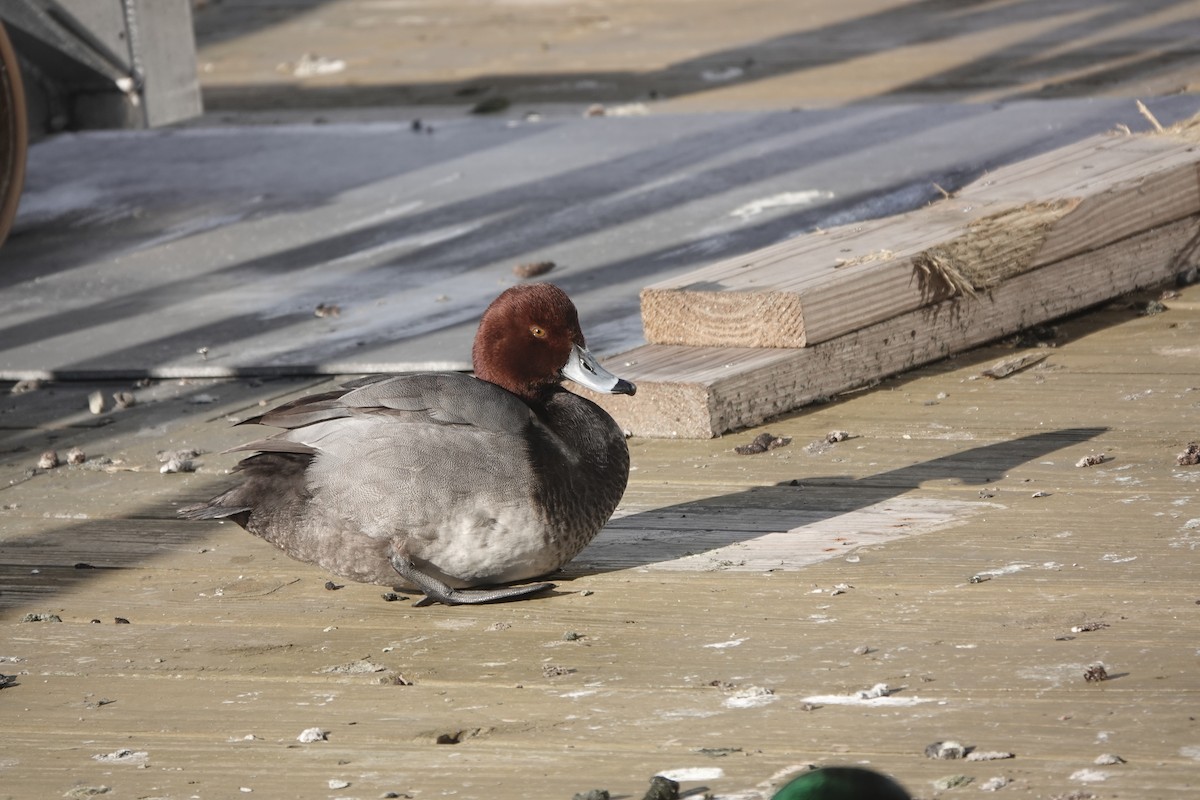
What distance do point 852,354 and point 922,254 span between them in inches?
14.1

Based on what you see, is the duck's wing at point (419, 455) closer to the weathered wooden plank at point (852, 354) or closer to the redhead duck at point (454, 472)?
the redhead duck at point (454, 472)

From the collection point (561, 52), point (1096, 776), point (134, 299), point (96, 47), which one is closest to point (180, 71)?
point (96, 47)

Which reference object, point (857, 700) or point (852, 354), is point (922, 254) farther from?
point (857, 700)

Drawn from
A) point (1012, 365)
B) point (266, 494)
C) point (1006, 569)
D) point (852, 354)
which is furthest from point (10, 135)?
point (1006, 569)

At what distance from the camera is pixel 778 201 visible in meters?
7.07

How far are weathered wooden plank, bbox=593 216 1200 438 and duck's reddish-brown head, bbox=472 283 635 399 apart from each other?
0.97 metres

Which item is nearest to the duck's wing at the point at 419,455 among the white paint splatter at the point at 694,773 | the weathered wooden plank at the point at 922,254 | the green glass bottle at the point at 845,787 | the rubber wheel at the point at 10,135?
the white paint splatter at the point at 694,773

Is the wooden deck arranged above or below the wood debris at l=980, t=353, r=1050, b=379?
below

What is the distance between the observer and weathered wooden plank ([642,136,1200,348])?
4.90 metres

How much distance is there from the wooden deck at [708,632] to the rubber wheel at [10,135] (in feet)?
8.80

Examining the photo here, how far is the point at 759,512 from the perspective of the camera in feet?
13.3

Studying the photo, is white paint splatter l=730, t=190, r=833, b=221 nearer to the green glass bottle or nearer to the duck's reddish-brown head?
the duck's reddish-brown head

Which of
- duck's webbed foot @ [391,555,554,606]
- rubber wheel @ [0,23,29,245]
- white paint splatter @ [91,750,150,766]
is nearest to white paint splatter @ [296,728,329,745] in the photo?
white paint splatter @ [91,750,150,766]

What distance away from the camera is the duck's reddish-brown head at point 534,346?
3658 millimetres
